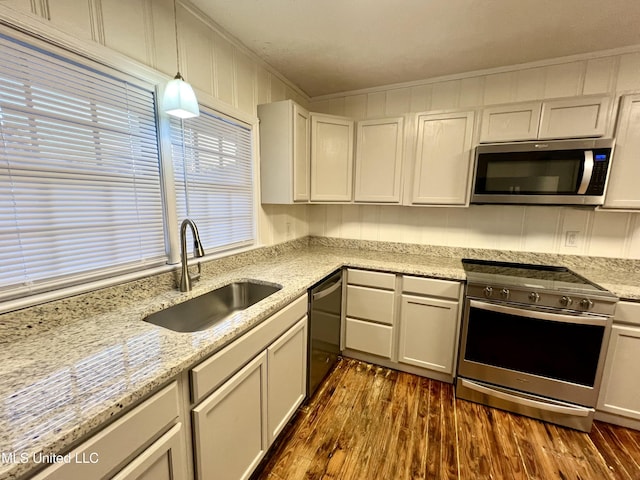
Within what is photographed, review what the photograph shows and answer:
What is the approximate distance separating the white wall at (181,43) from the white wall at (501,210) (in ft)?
3.02

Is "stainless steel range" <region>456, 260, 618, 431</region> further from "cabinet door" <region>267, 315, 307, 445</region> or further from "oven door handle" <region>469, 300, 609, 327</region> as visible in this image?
"cabinet door" <region>267, 315, 307, 445</region>

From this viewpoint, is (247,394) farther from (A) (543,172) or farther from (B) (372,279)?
(A) (543,172)

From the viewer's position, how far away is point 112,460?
710 millimetres

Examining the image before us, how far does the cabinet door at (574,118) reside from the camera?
1.76 m

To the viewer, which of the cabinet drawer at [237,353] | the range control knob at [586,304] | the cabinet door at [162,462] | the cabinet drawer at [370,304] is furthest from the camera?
the cabinet drawer at [370,304]

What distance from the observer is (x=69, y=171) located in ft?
3.65

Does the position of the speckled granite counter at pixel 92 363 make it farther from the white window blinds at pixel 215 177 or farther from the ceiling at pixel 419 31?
the ceiling at pixel 419 31

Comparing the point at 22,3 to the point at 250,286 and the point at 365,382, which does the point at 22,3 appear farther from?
the point at 365,382

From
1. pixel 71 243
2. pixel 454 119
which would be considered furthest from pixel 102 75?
pixel 454 119

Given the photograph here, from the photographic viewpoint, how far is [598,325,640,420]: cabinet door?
1653mm

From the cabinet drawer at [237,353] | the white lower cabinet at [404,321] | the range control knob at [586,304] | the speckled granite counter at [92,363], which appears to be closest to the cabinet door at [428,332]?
the white lower cabinet at [404,321]

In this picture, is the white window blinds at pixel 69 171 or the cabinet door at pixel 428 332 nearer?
the white window blinds at pixel 69 171

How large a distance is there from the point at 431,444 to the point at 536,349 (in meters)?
0.91

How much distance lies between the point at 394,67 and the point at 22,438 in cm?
275
